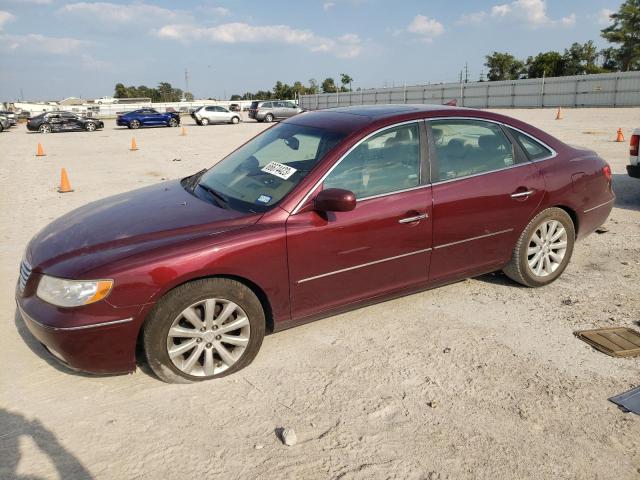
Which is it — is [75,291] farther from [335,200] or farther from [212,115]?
[212,115]

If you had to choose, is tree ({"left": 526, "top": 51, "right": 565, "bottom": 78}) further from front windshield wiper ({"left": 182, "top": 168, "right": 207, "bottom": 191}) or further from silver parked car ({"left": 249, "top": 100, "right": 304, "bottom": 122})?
front windshield wiper ({"left": 182, "top": 168, "right": 207, "bottom": 191})

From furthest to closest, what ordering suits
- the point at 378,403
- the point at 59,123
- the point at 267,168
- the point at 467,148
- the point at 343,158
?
1. the point at 59,123
2. the point at 467,148
3. the point at 267,168
4. the point at 343,158
5. the point at 378,403

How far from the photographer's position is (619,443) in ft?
8.46

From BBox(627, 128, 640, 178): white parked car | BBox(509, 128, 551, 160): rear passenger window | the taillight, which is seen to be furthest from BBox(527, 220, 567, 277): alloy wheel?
the taillight

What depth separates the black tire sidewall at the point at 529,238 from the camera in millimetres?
4320

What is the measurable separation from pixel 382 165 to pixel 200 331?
5.74 feet

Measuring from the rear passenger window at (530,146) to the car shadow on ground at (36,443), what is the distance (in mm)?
3977

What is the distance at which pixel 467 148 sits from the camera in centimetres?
405

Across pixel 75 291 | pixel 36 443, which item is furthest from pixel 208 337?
pixel 36 443

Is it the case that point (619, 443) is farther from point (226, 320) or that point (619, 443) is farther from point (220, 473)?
point (226, 320)

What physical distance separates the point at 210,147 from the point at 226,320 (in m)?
16.0

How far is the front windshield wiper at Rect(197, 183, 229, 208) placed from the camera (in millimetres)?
3582

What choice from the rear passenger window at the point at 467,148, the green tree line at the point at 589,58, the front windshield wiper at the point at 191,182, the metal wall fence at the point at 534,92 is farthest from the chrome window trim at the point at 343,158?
the green tree line at the point at 589,58

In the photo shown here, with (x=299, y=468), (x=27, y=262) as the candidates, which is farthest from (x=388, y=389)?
(x=27, y=262)
